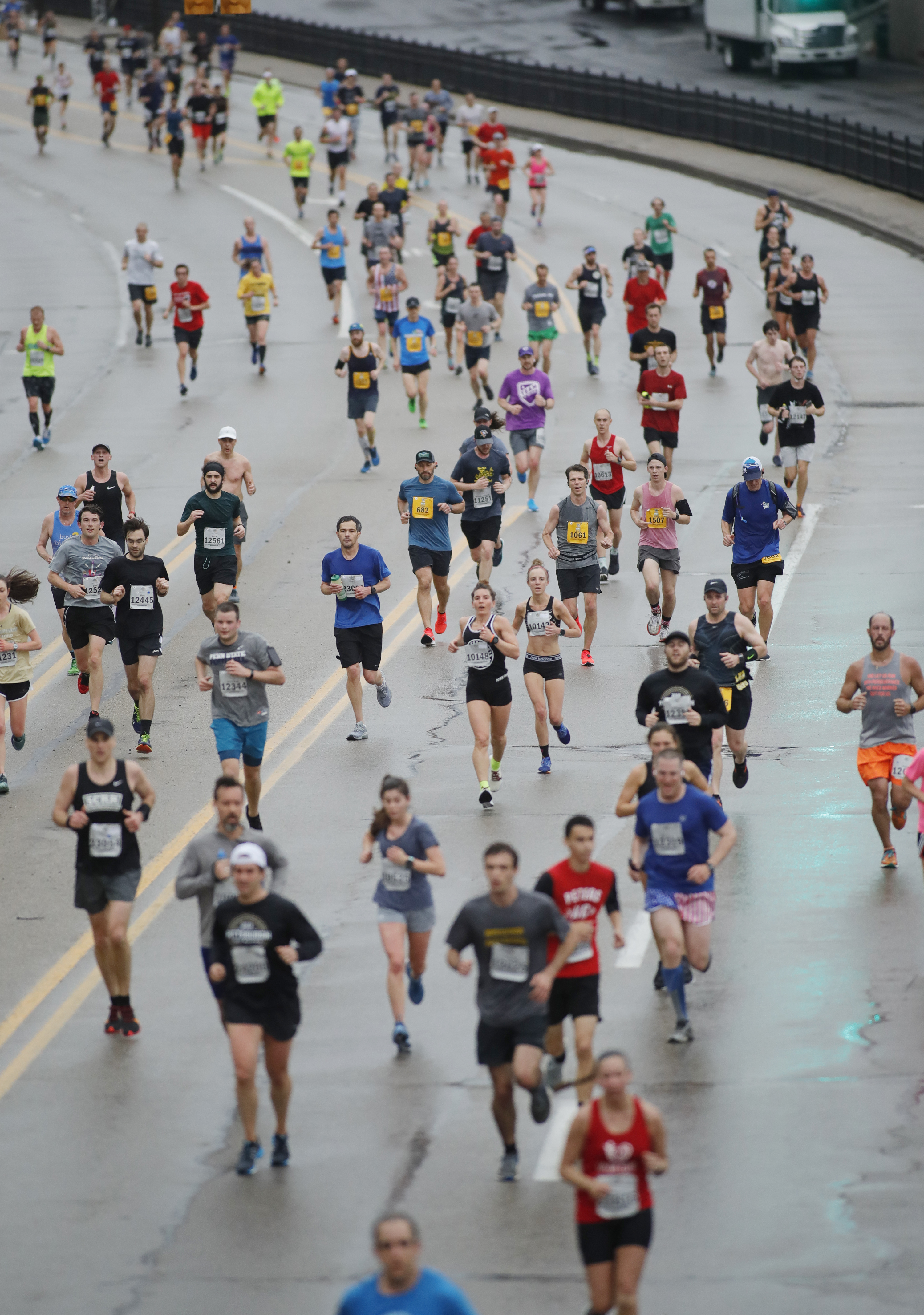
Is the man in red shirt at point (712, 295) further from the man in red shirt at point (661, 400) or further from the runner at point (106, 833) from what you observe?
the runner at point (106, 833)

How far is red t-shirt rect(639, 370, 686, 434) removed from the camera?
75.1 ft

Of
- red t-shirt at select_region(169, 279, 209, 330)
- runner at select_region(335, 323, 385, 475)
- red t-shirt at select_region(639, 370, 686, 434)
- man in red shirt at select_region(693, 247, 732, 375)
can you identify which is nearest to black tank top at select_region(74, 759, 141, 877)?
red t-shirt at select_region(639, 370, 686, 434)

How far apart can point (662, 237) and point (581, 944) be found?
26788 millimetres

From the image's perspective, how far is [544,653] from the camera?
50.6 ft

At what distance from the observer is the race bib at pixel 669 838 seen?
35.3 feet

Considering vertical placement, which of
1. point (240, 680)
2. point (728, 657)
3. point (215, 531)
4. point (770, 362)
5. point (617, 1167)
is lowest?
point (770, 362)

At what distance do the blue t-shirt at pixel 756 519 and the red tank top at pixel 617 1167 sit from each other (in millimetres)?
10508

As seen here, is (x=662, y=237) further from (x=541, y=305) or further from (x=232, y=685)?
(x=232, y=685)

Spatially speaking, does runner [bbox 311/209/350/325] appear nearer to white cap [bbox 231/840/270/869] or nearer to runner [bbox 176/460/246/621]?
runner [bbox 176/460/246/621]

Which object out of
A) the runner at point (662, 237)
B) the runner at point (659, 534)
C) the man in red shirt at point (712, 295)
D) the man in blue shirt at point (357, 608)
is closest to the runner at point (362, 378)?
the man in red shirt at point (712, 295)

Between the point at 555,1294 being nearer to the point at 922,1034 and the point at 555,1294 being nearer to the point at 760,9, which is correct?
the point at 922,1034

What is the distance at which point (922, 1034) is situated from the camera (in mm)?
10938

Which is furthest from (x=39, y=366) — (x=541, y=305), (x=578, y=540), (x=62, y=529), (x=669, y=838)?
(x=669, y=838)

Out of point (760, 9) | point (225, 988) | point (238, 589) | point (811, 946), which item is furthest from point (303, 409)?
point (760, 9)
